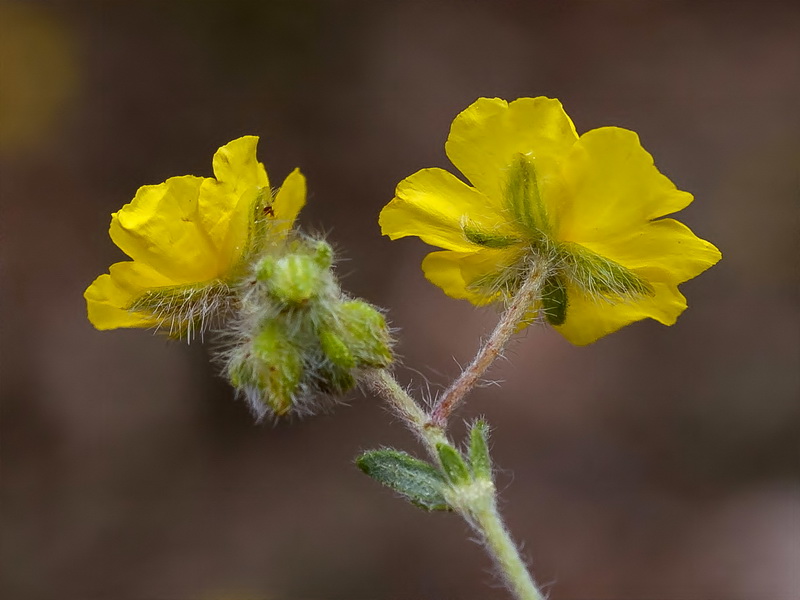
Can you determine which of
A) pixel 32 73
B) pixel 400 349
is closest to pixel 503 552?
pixel 400 349

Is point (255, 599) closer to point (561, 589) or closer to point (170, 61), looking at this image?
point (561, 589)

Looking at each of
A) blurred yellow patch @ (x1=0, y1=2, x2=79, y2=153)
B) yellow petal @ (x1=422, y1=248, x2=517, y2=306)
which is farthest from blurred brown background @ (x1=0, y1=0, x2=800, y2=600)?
yellow petal @ (x1=422, y1=248, x2=517, y2=306)

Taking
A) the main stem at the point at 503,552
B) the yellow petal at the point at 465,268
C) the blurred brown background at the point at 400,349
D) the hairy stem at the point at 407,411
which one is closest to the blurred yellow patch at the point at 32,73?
the blurred brown background at the point at 400,349

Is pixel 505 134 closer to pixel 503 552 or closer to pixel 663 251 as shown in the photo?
pixel 663 251

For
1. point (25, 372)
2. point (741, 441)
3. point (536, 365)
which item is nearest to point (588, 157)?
point (536, 365)

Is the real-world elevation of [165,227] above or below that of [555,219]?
above

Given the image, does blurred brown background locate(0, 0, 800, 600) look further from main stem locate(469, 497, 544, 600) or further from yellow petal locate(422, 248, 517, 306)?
main stem locate(469, 497, 544, 600)
